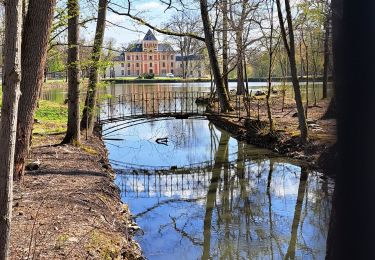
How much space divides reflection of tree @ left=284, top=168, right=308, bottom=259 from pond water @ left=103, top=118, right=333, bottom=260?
2cm

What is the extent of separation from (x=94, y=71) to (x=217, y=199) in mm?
4762

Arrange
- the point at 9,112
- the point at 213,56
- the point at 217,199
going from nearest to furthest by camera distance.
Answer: the point at 9,112, the point at 217,199, the point at 213,56

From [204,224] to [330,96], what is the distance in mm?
7491

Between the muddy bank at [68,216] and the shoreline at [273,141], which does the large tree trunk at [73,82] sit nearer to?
the muddy bank at [68,216]

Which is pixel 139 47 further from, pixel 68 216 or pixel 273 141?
pixel 68 216

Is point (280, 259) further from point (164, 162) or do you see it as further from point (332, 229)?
point (164, 162)

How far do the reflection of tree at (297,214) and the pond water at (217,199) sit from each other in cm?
2

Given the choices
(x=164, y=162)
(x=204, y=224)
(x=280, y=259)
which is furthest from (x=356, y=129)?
(x=164, y=162)

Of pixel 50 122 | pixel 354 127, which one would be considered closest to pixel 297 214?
pixel 354 127

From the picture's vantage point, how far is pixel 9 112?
121 inches

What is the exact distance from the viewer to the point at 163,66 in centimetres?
10425

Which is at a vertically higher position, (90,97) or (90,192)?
(90,97)

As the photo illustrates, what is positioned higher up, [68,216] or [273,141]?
[68,216]

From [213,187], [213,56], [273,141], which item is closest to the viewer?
[213,187]
